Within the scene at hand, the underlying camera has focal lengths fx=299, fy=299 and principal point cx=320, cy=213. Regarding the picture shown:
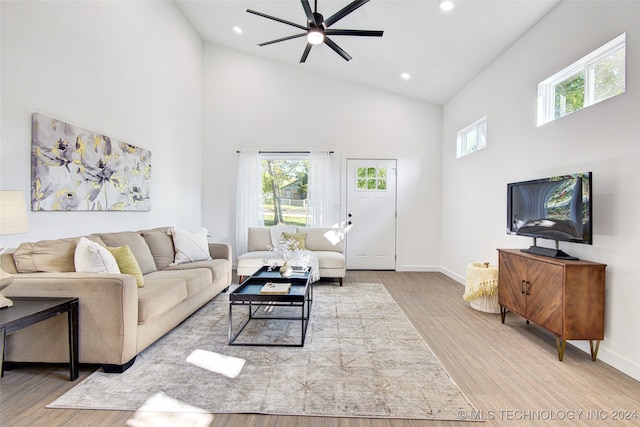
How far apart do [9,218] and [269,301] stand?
1786mm

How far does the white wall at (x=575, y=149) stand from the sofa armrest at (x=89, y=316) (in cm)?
359

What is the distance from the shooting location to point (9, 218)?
71.9 inches

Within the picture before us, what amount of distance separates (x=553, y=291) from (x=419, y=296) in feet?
6.16

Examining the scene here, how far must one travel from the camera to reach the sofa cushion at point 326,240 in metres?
5.16

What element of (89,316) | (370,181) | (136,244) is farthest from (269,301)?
(370,181)

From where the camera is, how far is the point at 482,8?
3090 millimetres

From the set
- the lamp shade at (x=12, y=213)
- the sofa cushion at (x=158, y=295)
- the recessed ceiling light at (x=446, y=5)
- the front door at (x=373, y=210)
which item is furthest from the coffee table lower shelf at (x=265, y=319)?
the recessed ceiling light at (x=446, y=5)

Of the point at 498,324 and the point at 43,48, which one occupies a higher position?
the point at 43,48

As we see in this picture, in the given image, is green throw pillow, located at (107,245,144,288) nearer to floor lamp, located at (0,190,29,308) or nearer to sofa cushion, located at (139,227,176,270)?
floor lamp, located at (0,190,29,308)

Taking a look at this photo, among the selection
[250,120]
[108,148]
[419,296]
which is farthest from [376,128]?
[108,148]

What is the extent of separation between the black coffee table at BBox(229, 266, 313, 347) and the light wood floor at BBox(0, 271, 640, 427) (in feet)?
3.05

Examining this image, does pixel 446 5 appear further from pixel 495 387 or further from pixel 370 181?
pixel 495 387

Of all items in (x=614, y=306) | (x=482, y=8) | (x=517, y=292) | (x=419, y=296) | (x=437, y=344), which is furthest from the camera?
(x=419, y=296)

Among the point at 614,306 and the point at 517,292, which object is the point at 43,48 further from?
the point at 614,306
